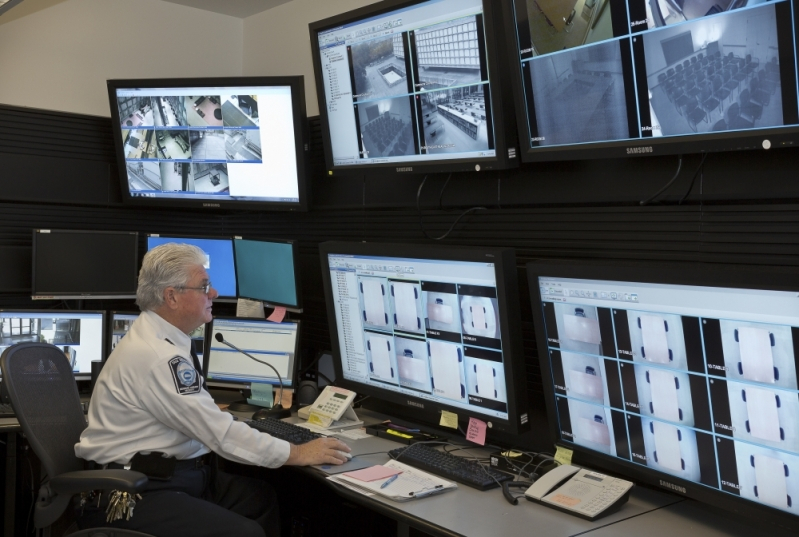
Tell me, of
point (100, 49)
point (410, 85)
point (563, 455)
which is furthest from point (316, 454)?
point (100, 49)

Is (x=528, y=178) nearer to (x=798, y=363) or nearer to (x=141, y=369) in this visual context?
(x=798, y=363)

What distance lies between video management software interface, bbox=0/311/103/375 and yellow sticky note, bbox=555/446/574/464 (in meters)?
2.11

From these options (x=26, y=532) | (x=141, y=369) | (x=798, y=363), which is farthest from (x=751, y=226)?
(x=26, y=532)

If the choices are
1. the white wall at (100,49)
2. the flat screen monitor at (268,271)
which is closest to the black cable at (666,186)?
the flat screen monitor at (268,271)

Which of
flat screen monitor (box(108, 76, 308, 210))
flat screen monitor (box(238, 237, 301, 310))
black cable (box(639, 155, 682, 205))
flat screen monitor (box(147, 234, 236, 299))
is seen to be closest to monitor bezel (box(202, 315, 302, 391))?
flat screen monitor (box(238, 237, 301, 310))

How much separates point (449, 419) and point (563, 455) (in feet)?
1.38

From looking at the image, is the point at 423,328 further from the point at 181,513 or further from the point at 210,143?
the point at 210,143

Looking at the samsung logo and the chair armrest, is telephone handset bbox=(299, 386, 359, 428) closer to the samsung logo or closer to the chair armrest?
the chair armrest

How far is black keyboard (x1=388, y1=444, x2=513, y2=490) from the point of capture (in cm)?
213

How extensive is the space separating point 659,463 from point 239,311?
76.1 inches

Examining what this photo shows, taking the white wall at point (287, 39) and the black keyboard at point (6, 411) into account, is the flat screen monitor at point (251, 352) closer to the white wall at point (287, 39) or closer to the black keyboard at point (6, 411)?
the black keyboard at point (6, 411)

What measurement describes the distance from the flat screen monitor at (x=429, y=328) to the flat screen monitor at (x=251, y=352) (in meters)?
0.32

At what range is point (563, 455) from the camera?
220 cm

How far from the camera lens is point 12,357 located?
7.67 ft
